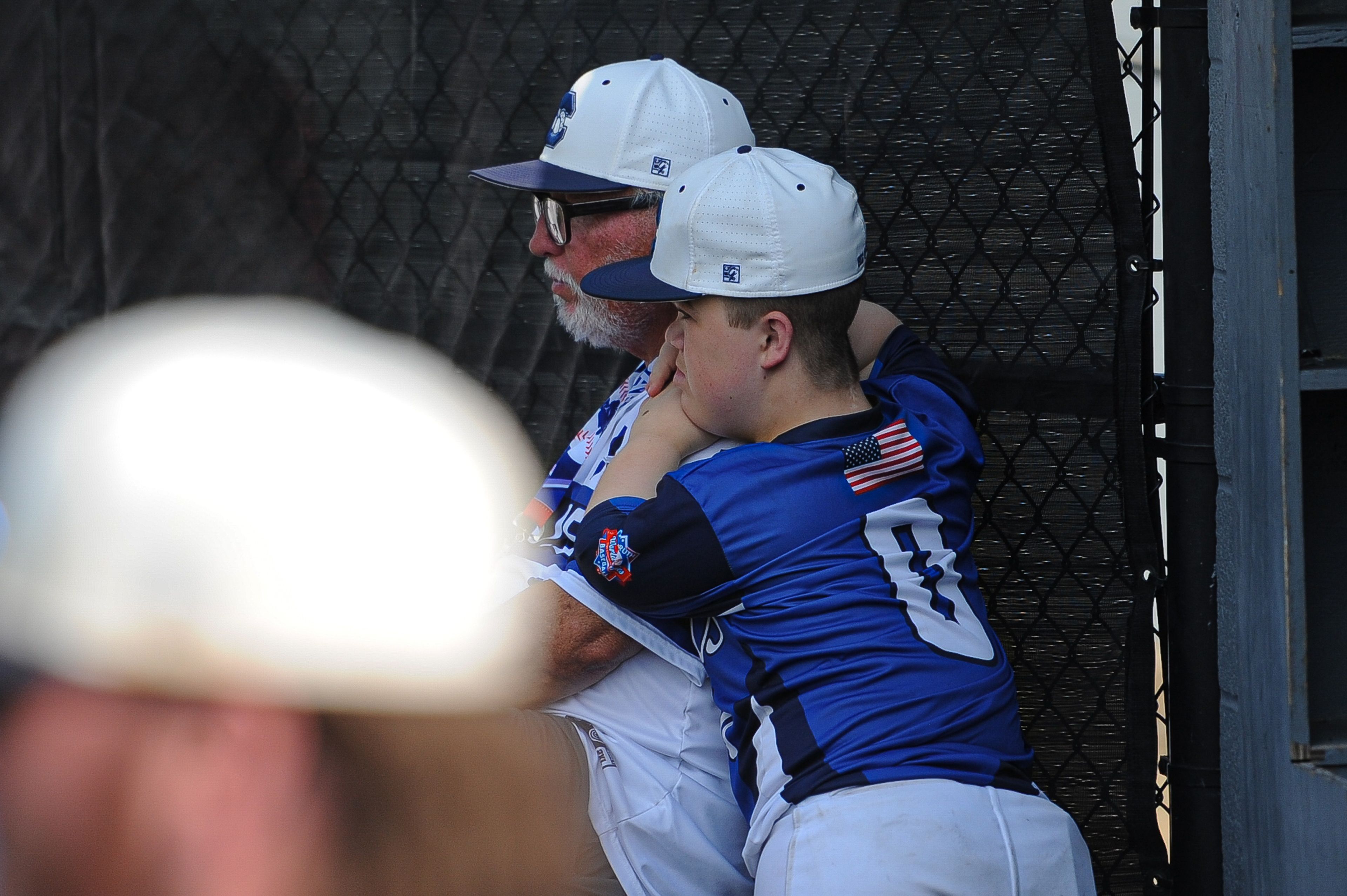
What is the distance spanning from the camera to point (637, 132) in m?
2.16

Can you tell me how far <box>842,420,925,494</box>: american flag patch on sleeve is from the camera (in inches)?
66.2

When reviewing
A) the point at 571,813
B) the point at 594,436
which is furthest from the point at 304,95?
the point at 571,813

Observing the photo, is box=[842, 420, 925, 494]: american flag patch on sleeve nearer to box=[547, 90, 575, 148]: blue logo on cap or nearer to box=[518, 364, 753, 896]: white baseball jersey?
box=[518, 364, 753, 896]: white baseball jersey

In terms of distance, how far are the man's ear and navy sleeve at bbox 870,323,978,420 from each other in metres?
0.33

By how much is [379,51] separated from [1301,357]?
201 cm

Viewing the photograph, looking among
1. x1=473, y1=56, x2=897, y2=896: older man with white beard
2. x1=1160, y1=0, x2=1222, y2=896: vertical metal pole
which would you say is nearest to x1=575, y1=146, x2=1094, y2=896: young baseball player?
x1=473, y1=56, x2=897, y2=896: older man with white beard

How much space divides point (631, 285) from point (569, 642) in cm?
55

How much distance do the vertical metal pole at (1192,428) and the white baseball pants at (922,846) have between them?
29.0 inches

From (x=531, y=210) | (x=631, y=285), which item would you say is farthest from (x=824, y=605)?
(x=531, y=210)

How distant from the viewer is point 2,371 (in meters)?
3.08

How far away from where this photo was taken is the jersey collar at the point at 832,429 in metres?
1.70

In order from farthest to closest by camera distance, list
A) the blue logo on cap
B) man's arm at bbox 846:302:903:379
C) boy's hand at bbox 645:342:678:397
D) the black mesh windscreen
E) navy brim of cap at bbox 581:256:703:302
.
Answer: the black mesh windscreen
the blue logo on cap
man's arm at bbox 846:302:903:379
boy's hand at bbox 645:342:678:397
navy brim of cap at bbox 581:256:703:302

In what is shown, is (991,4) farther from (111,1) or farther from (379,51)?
(111,1)

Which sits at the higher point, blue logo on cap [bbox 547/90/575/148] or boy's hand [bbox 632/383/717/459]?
blue logo on cap [bbox 547/90/575/148]
